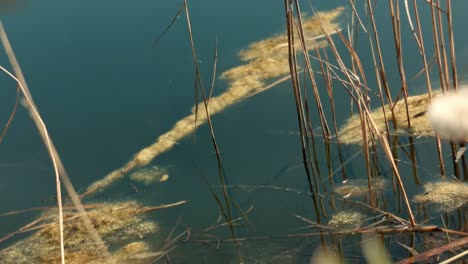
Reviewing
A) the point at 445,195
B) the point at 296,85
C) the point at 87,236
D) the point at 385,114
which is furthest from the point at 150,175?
the point at 445,195

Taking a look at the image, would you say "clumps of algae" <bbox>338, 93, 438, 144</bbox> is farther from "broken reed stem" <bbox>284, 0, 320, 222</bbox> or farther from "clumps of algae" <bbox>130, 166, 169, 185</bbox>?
"clumps of algae" <bbox>130, 166, 169, 185</bbox>

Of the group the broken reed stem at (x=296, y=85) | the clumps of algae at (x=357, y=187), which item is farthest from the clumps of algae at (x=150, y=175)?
the clumps of algae at (x=357, y=187)

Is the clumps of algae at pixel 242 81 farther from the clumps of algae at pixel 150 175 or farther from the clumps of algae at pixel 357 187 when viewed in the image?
the clumps of algae at pixel 357 187

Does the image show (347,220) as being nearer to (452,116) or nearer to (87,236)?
(452,116)

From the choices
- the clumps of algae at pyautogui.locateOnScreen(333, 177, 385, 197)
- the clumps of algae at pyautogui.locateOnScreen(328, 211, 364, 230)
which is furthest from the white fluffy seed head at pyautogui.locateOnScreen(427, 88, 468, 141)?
the clumps of algae at pyautogui.locateOnScreen(328, 211, 364, 230)

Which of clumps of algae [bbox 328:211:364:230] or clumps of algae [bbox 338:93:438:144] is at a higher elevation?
clumps of algae [bbox 338:93:438:144]

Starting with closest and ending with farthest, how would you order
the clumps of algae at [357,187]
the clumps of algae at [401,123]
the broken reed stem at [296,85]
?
the broken reed stem at [296,85]
the clumps of algae at [357,187]
the clumps of algae at [401,123]
